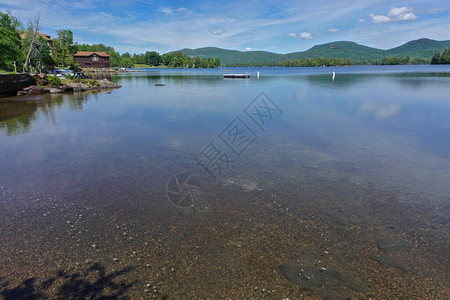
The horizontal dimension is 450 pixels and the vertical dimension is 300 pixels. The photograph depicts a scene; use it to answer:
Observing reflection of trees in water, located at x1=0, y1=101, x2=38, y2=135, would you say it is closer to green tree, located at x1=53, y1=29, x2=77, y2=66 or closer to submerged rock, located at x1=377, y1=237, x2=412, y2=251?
submerged rock, located at x1=377, y1=237, x2=412, y2=251

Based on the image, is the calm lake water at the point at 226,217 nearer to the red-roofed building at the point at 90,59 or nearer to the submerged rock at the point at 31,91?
the submerged rock at the point at 31,91

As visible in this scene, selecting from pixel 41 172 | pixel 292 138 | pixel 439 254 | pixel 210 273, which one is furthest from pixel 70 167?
pixel 439 254

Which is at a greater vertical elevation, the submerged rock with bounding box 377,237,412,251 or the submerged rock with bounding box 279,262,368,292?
the submerged rock with bounding box 377,237,412,251

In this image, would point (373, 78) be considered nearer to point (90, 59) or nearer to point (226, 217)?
point (226, 217)

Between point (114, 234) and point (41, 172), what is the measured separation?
7.57 meters

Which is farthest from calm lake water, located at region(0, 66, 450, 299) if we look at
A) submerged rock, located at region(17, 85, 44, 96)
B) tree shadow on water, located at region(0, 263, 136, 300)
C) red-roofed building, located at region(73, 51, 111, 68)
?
red-roofed building, located at region(73, 51, 111, 68)

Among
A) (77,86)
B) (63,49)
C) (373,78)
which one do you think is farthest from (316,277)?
(63,49)

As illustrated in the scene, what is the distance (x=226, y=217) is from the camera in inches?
361

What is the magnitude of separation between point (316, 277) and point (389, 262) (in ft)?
7.62

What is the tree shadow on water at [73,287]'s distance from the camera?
598 centimetres

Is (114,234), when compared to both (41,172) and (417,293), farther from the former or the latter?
(417,293)

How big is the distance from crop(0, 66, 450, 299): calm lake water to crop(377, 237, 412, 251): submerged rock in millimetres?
45

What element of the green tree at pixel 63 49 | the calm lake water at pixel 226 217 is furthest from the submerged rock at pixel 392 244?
the green tree at pixel 63 49

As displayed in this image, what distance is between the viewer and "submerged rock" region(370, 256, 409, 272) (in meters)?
6.97
